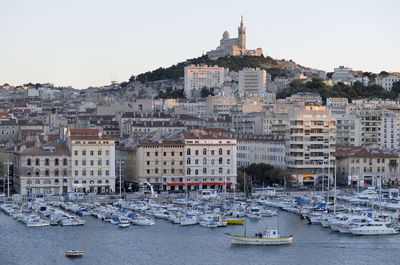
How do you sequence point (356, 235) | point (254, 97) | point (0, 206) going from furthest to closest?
1. point (254, 97)
2. point (0, 206)
3. point (356, 235)

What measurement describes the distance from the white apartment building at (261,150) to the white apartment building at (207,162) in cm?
820

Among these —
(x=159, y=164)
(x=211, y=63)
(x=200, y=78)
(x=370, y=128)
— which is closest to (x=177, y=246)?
(x=159, y=164)

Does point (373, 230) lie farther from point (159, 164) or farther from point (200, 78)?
point (200, 78)

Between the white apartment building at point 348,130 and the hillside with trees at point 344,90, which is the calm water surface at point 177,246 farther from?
the hillside with trees at point 344,90

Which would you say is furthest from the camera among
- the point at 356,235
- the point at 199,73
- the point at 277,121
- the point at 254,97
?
the point at 199,73

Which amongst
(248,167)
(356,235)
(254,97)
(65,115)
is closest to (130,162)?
(248,167)

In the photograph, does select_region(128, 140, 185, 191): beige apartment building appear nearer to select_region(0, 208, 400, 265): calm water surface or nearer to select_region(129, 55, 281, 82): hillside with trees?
select_region(0, 208, 400, 265): calm water surface

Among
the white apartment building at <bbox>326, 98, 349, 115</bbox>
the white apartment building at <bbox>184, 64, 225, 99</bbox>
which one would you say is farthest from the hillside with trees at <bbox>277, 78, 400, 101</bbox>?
the white apartment building at <bbox>184, 64, 225, 99</bbox>

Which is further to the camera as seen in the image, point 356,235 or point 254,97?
point 254,97

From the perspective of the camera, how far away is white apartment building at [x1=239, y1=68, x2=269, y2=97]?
154500 mm

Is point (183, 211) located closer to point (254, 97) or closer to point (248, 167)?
point (248, 167)

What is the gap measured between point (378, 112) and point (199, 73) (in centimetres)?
6545

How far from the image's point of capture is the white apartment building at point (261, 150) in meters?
79.7

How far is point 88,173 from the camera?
223 ft
